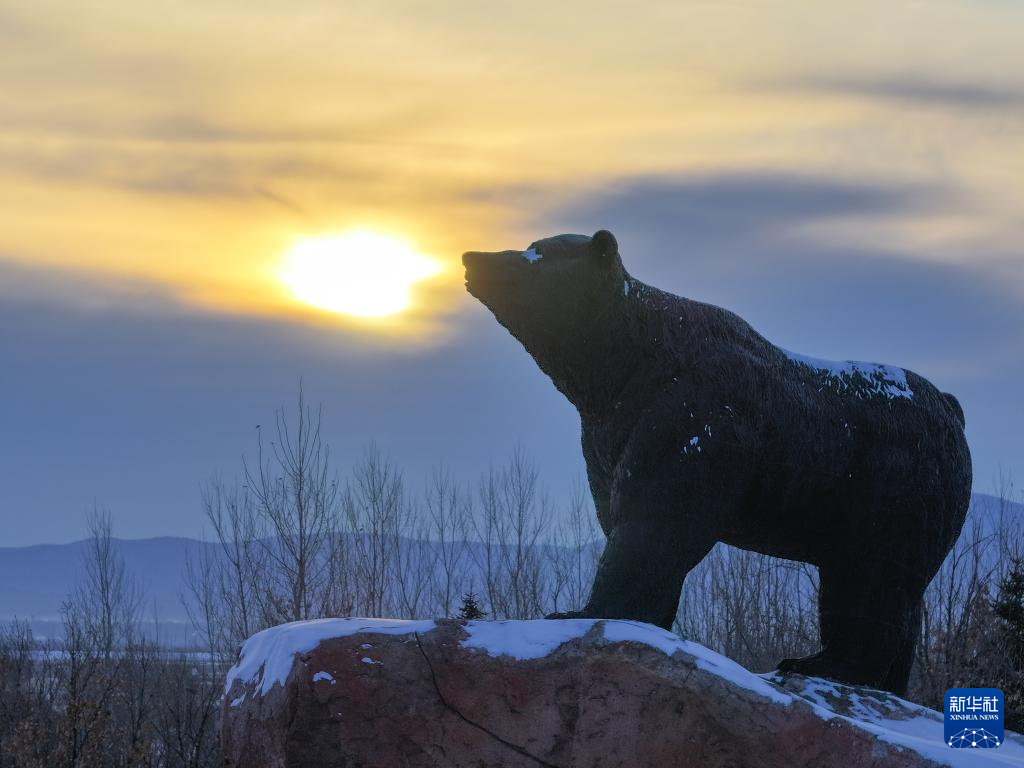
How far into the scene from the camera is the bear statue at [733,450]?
6379 mm

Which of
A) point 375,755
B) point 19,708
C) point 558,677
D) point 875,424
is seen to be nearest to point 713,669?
point 558,677

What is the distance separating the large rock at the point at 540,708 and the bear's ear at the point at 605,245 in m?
1.92

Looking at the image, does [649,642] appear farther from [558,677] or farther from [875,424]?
[875,424]

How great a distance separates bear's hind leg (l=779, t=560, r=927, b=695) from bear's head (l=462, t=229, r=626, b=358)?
197cm

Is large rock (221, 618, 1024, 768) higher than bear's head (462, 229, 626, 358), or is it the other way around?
bear's head (462, 229, 626, 358)

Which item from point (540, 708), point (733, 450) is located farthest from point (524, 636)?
point (733, 450)

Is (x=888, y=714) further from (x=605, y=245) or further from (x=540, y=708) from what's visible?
(x=605, y=245)

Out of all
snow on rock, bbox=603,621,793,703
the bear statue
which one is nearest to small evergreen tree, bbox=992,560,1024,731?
the bear statue

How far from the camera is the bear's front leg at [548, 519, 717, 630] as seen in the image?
6230 millimetres

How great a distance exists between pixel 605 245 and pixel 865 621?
8.12 ft

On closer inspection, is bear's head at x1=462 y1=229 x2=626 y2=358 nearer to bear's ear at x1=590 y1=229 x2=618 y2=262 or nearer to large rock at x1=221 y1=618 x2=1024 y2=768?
bear's ear at x1=590 y1=229 x2=618 y2=262

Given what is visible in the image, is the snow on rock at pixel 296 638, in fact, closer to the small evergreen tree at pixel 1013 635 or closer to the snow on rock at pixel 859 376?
the snow on rock at pixel 859 376

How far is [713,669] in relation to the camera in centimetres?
568

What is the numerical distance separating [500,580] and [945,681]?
9.13m
